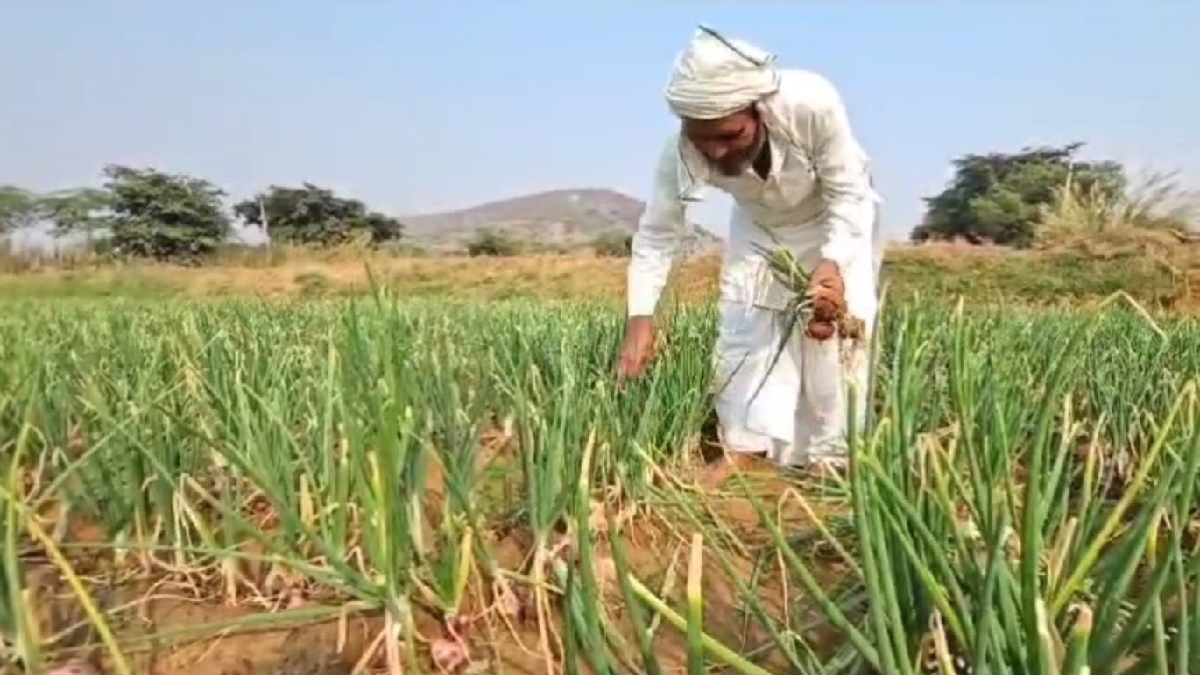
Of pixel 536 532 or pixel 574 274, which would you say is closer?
pixel 536 532

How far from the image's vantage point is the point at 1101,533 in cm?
99

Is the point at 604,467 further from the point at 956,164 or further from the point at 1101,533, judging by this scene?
the point at 956,164

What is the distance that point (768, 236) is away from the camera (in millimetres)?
2838

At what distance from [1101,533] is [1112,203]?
12.3m

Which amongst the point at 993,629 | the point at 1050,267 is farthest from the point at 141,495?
the point at 1050,267

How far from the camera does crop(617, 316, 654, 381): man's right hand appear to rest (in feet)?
7.86

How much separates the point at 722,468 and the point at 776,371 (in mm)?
450

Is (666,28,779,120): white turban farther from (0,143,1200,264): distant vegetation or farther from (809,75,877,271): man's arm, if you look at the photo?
(0,143,1200,264): distant vegetation

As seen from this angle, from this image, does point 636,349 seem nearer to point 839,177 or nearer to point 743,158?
point 743,158

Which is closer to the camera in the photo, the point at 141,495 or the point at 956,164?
the point at 141,495

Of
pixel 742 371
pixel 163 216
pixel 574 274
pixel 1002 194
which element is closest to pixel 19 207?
pixel 163 216

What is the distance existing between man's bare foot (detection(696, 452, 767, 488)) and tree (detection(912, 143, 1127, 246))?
11725 mm

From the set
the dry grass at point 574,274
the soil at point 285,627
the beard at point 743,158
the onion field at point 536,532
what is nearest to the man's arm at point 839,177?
the beard at point 743,158

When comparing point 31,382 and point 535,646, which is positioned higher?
point 31,382
